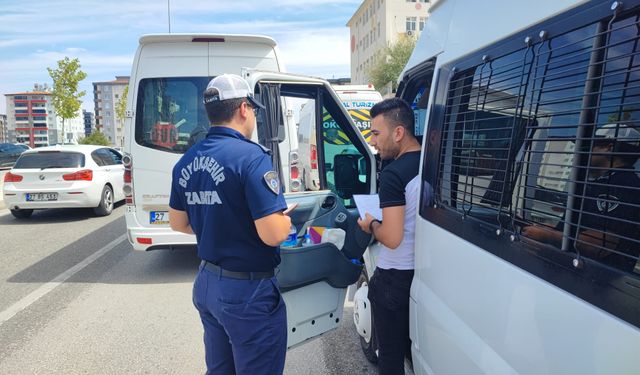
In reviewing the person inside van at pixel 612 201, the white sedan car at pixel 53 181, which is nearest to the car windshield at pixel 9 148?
the white sedan car at pixel 53 181

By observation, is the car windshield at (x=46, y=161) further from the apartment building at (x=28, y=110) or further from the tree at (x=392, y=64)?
the apartment building at (x=28, y=110)

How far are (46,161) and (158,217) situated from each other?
5.55m

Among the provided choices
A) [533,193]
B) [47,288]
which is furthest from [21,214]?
[533,193]

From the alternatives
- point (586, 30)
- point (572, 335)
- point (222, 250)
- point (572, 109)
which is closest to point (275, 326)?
point (222, 250)

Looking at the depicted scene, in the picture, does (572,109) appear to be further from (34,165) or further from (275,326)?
(34,165)

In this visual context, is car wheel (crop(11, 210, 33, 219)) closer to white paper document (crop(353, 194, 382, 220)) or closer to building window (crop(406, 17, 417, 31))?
white paper document (crop(353, 194, 382, 220))

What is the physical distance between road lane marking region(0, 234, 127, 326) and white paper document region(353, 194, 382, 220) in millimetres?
4045

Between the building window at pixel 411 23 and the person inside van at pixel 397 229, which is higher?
the building window at pixel 411 23

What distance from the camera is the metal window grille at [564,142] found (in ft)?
3.83

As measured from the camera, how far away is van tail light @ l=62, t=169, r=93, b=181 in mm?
9555

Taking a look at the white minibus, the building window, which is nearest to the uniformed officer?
the white minibus

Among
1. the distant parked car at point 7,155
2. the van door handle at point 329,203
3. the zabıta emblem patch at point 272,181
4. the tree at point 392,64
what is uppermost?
the tree at point 392,64

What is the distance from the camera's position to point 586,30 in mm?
1267

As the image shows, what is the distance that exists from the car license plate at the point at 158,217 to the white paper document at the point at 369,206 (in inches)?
150
